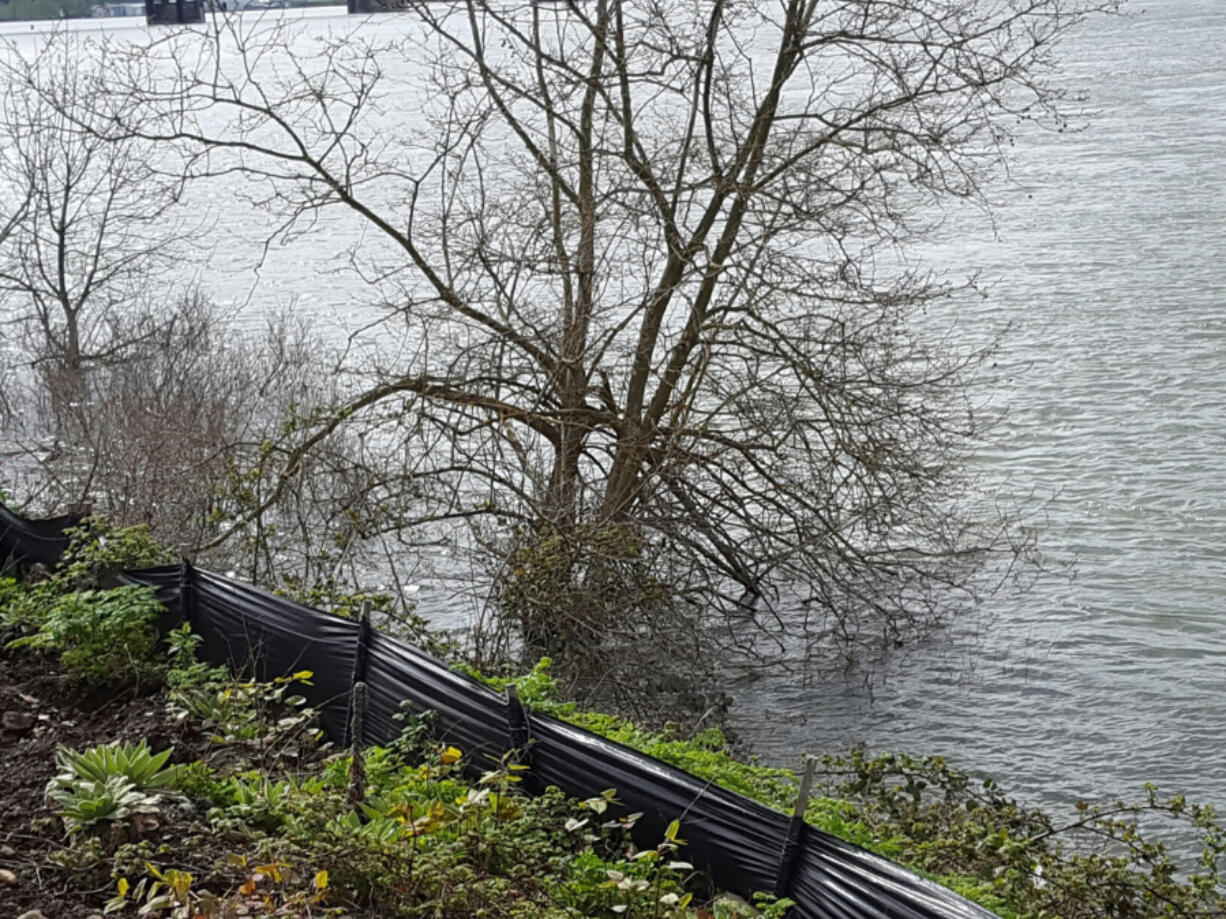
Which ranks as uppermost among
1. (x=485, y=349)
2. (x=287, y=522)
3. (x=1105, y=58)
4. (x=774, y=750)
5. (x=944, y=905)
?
(x=1105, y=58)

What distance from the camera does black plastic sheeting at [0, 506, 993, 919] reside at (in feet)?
18.7

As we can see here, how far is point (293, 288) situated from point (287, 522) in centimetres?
1732

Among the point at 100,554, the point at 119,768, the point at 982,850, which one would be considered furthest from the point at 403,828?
the point at 100,554

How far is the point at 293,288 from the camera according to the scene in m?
31.2

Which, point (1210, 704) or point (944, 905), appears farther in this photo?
point (1210, 704)

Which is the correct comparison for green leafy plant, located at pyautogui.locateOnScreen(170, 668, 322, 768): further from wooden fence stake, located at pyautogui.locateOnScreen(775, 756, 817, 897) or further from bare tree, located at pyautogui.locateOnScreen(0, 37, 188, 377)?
bare tree, located at pyautogui.locateOnScreen(0, 37, 188, 377)

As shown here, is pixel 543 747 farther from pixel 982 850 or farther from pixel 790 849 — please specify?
pixel 982 850

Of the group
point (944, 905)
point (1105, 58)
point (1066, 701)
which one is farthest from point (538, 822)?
point (1105, 58)

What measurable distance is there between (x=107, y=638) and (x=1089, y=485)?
1397 centimetres

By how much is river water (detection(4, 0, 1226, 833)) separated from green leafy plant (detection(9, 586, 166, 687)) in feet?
18.0

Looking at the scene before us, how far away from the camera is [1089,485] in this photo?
19.2m

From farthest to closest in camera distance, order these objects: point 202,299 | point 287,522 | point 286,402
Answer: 1. point 202,299
2. point 286,402
3. point 287,522

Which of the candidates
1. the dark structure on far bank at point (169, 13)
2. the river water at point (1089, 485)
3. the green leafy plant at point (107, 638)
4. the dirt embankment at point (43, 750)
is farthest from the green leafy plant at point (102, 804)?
the dark structure on far bank at point (169, 13)

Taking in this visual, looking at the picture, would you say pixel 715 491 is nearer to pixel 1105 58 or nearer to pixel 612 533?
pixel 612 533
